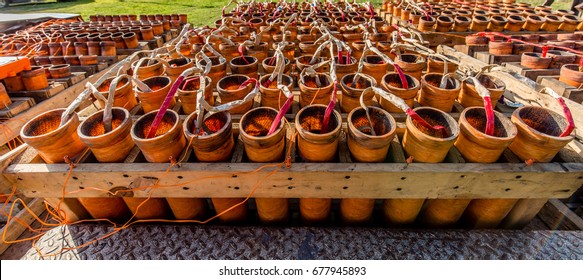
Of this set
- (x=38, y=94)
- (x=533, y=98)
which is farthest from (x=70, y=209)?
(x=533, y=98)

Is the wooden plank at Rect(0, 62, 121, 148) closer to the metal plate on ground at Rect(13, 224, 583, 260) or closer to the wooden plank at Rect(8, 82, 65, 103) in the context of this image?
the wooden plank at Rect(8, 82, 65, 103)

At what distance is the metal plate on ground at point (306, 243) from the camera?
6.93ft

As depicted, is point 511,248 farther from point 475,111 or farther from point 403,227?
point 475,111

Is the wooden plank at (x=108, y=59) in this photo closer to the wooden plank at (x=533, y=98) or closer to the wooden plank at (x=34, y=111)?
the wooden plank at (x=34, y=111)

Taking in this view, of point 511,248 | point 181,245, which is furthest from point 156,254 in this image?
point 511,248

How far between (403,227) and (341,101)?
122 cm

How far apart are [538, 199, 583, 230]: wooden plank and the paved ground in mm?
128

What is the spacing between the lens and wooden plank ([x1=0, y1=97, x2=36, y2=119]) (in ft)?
8.80

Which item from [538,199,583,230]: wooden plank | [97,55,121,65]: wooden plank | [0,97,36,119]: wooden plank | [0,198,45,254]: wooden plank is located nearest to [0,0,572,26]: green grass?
[97,55,121,65]: wooden plank

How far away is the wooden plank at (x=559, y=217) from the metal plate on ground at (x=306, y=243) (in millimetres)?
134

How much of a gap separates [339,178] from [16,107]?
3316 mm

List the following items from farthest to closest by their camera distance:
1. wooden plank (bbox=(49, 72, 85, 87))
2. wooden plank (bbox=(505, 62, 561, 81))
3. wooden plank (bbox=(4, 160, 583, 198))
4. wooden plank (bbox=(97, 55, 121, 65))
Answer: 1. wooden plank (bbox=(97, 55, 121, 65))
2. wooden plank (bbox=(49, 72, 85, 87))
3. wooden plank (bbox=(505, 62, 561, 81))
4. wooden plank (bbox=(4, 160, 583, 198))

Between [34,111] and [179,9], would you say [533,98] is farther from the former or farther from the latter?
[179,9]

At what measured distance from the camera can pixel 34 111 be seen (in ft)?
9.50
